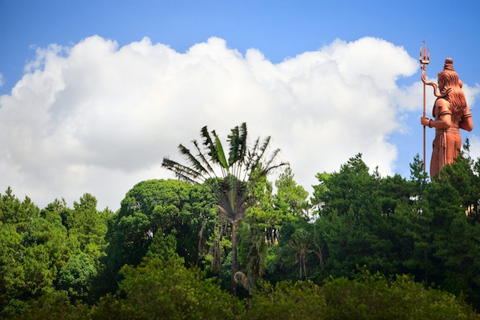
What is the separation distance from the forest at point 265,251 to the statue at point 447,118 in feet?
2.55

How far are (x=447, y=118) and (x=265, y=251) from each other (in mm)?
11070

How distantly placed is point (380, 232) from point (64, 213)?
40.9 metres

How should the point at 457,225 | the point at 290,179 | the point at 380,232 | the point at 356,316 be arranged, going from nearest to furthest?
the point at 356,316, the point at 457,225, the point at 380,232, the point at 290,179

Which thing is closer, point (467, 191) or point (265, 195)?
point (467, 191)

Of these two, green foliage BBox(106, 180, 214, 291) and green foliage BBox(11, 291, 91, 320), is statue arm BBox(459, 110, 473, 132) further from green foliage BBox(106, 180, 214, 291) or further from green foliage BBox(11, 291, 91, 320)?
green foliage BBox(11, 291, 91, 320)

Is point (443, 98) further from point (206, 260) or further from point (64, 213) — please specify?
point (64, 213)

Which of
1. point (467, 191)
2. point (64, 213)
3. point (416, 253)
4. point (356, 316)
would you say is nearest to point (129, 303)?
point (356, 316)

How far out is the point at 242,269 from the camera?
118 ft

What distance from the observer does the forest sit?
25250mm

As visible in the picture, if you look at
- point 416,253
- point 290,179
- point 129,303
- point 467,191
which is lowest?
point 129,303

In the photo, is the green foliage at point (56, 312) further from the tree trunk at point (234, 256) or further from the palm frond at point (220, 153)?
the palm frond at point (220, 153)

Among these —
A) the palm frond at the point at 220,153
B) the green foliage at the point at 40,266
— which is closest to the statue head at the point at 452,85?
the palm frond at the point at 220,153

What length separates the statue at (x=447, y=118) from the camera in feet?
121

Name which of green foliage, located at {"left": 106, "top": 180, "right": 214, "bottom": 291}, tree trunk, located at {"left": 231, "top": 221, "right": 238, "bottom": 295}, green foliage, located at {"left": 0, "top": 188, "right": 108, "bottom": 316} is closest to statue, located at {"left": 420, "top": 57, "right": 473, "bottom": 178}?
tree trunk, located at {"left": 231, "top": 221, "right": 238, "bottom": 295}
